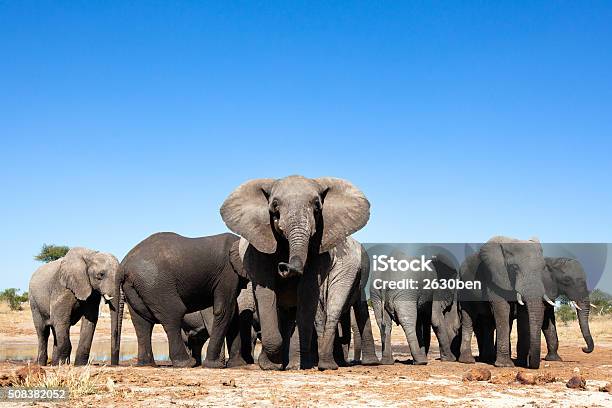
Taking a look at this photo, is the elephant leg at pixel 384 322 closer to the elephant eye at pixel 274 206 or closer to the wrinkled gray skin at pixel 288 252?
the wrinkled gray skin at pixel 288 252

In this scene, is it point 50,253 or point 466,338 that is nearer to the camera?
point 466,338

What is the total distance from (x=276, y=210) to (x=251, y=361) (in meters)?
4.88

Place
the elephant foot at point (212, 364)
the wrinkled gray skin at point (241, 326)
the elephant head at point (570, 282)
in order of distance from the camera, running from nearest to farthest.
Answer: the elephant foot at point (212, 364)
the wrinkled gray skin at point (241, 326)
the elephant head at point (570, 282)

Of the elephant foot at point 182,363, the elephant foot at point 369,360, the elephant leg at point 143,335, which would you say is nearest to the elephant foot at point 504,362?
the elephant foot at point 369,360

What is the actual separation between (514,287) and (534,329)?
1.26 metres

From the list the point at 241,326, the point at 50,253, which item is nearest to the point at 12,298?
the point at 50,253

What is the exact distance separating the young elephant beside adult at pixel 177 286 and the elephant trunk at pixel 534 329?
5194 millimetres

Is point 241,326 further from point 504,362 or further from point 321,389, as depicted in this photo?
point 321,389

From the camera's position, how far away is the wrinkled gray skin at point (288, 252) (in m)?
10.4

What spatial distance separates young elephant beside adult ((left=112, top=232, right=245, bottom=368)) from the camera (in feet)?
41.9

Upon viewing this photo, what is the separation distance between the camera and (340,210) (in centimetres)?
1080

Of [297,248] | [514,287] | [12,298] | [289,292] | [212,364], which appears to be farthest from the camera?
[12,298]

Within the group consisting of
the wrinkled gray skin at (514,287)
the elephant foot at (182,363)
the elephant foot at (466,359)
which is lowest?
the elephant foot at (466,359)

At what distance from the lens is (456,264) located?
17.4 metres
